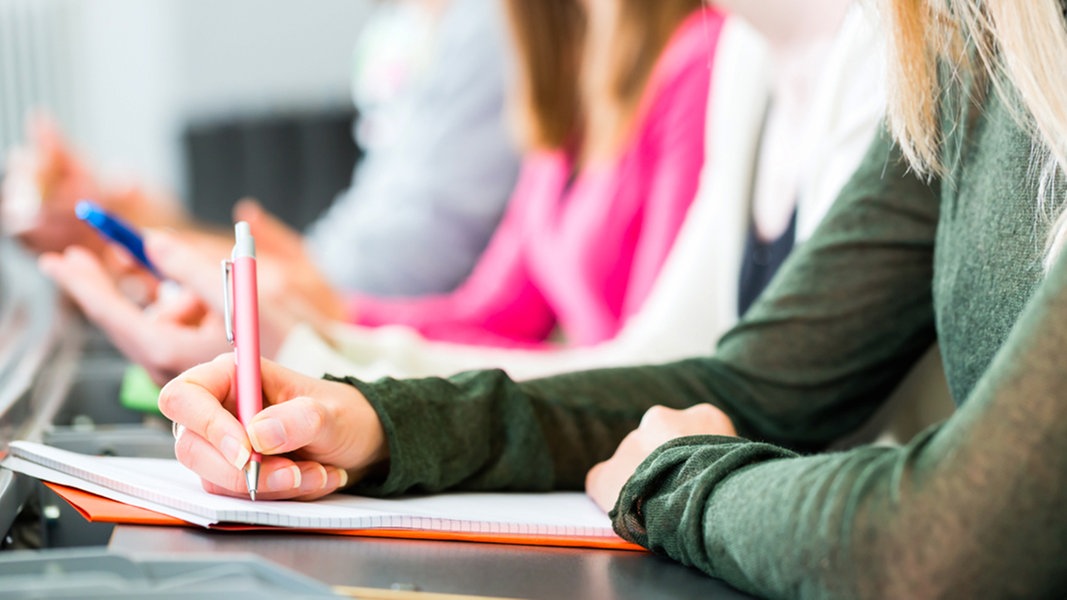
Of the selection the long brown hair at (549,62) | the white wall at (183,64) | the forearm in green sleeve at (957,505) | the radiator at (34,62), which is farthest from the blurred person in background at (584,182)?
the radiator at (34,62)

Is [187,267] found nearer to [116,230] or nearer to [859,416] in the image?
[116,230]

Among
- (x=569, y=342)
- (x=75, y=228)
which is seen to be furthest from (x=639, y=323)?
(x=75, y=228)

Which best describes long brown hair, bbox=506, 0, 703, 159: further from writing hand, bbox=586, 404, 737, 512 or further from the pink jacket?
writing hand, bbox=586, 404, 737, 512

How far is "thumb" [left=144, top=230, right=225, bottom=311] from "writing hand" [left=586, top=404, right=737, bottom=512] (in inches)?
13.5

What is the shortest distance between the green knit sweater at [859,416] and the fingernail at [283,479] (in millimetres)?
59

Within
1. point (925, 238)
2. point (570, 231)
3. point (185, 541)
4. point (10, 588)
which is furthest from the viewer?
point (570, 231)

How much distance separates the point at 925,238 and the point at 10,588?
1.70 ft

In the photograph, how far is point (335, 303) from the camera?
3.97ft

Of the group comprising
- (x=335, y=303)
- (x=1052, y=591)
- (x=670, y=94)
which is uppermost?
(x=670, y=94)

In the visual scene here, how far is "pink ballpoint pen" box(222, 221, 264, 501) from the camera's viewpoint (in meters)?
0.53

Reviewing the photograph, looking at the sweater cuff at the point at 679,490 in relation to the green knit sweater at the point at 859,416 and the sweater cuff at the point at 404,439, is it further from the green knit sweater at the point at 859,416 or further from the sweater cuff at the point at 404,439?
the sweater cuff at the point at 404,439

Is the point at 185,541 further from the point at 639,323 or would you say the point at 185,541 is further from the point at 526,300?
the point at 526,300

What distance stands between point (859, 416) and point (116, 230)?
0.53m

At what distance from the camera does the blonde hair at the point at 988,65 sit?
0.52 meters
